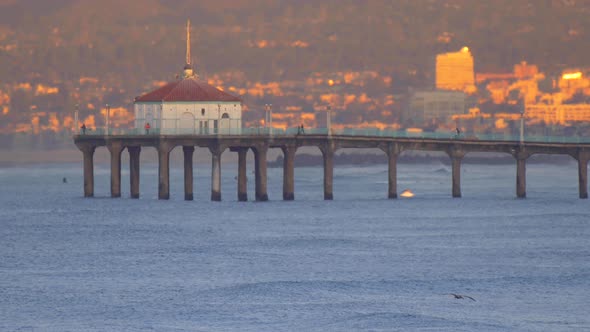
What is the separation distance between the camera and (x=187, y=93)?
13425cm

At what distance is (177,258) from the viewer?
94.5m

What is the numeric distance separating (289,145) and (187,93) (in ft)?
31.5

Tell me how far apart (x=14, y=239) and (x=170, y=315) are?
39.0 meters

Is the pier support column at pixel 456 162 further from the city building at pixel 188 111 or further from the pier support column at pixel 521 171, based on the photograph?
the city building at pixel 188 111

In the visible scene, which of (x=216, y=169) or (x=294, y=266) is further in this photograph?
(x=216, y=169)

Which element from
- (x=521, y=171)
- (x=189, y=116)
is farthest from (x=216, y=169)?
(x=521, y=171)

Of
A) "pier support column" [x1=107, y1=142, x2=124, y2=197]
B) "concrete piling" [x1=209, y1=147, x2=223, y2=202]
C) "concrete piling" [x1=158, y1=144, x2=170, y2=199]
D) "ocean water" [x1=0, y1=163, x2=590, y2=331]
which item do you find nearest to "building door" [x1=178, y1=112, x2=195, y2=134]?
"concrete piling" [x1=158, y1=144, x2=170, y2=199]

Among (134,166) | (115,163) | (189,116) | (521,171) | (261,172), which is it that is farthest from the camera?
(134,166)

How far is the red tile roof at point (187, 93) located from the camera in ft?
438

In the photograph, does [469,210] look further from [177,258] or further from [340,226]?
[177,258]

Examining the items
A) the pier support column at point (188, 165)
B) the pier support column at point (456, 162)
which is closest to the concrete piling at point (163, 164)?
the pier support column at point (188, 165)

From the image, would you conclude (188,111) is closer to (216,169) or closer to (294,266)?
(216,169)

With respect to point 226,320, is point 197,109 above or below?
above

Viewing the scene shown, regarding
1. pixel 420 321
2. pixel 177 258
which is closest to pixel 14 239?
pixel 177 258
